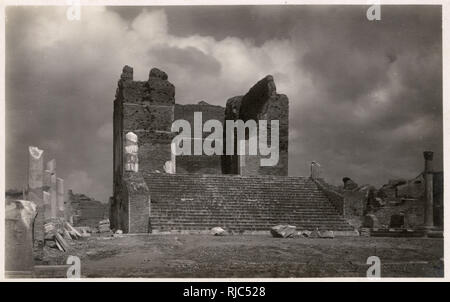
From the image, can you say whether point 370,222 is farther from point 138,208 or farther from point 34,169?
point 34,169

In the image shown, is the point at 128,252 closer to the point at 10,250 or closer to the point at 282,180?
the point at 10,250

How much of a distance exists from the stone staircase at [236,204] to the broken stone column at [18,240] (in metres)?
5.97

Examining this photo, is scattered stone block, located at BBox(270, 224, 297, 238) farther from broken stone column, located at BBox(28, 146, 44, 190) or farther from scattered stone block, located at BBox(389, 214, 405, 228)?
scattered stone block, located at BBox(389, 214, 405, 228)

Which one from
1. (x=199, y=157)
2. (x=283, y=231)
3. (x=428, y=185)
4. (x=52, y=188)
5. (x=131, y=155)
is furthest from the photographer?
(x=199, y=157)

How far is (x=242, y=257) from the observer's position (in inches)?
436

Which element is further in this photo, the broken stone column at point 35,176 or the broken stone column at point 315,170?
the broken stone column at point 315,170

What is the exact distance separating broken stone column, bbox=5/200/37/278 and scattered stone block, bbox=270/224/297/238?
723 centimetres

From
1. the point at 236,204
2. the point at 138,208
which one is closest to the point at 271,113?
the point at 236,204

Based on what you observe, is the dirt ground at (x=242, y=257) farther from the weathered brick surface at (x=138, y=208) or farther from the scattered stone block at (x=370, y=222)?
the scattered stone block at (x=370, y=222)

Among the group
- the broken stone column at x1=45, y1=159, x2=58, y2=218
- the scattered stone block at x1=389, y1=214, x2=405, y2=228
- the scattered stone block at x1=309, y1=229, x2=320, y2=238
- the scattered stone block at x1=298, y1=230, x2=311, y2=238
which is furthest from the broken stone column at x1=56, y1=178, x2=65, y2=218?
the scattered stone block at x1=389, y1=214, x2=405, y2=228

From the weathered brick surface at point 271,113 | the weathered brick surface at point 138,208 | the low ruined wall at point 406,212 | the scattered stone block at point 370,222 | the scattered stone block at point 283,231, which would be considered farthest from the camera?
the weathered brick surface at point 271,113

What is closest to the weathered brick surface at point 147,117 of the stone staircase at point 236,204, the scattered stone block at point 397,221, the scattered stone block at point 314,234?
the stone staircase at point 236,204

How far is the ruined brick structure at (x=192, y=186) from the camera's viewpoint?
16.2 metres

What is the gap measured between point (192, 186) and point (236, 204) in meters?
1.77
